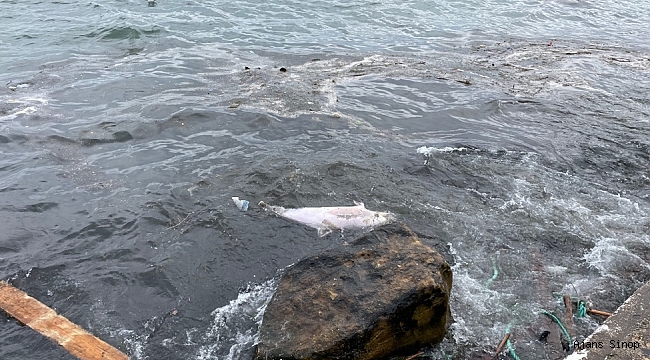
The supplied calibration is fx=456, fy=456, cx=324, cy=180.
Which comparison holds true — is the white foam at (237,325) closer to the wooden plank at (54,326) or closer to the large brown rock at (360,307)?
the large brown rock at (360,307)

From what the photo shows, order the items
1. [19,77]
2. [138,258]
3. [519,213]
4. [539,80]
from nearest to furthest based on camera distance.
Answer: [138,258] < [519,213] < [19,77] < [539,80]

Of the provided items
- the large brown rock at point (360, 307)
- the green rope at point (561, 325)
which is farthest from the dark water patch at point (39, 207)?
the green rope at point (561, 325)

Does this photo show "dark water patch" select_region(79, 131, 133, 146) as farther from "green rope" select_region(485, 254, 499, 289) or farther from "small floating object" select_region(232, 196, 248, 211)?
"green rope" select_region(485, 254, 499, 289)

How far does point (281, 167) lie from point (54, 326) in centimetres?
369

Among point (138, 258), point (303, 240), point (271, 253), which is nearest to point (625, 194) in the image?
point (303, 240)

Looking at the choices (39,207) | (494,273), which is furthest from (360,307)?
(39,207)

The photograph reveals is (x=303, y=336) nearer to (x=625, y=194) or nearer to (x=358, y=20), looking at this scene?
(x=625, y=194)

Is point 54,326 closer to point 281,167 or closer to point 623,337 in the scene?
point 281,167

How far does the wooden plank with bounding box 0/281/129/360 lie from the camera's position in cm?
412

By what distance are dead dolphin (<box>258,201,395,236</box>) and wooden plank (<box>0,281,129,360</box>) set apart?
263 centimetres

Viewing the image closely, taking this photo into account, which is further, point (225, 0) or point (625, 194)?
point (225, 0)

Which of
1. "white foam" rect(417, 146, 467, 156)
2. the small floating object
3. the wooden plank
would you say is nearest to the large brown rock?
the wooden plank

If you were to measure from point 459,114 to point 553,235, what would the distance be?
13.3 feet

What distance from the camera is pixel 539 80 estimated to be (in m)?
11.0
